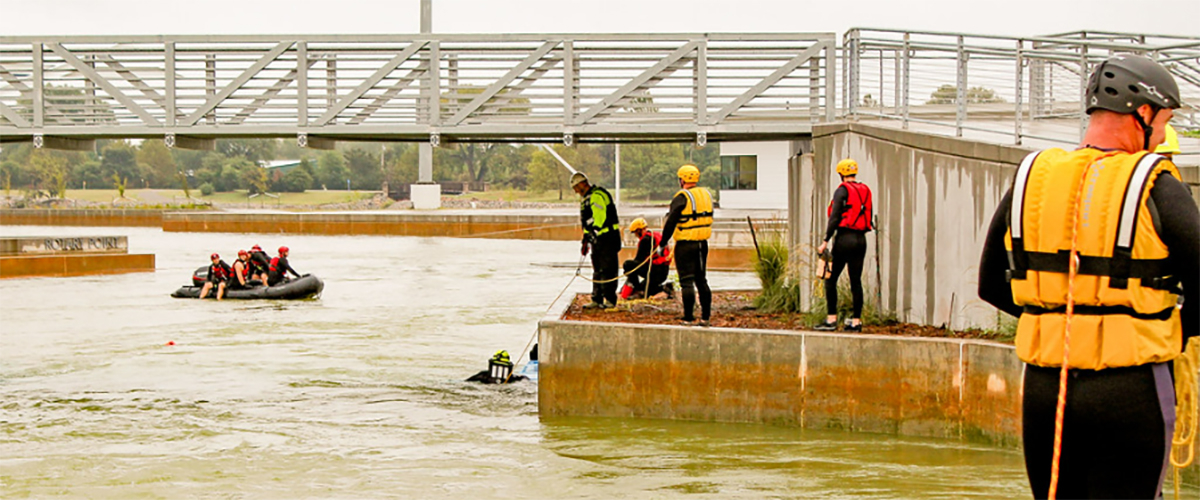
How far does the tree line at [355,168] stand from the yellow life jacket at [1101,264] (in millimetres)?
92775

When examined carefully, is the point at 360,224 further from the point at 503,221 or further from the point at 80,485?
the point at 80,485

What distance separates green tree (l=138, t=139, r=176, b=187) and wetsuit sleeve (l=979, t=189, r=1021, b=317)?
5562 inches

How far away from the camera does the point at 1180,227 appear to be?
3602mm

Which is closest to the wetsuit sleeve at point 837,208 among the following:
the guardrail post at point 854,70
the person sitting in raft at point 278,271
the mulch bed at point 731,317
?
the mulch bed at point 731,317

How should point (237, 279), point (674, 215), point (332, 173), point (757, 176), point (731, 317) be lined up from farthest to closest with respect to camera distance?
point (332, 173) → point (757, 176) → point (237, 279) → point (731, 317) → point (674, 215)

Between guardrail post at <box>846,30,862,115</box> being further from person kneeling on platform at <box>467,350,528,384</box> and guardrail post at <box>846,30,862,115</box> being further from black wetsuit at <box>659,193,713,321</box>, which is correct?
person kneeling on platform at <box>467,350,528,384</box>

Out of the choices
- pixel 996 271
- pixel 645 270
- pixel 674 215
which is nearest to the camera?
pixel 996 271

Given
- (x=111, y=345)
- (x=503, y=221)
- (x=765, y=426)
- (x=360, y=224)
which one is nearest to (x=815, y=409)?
(x=765, y=426)

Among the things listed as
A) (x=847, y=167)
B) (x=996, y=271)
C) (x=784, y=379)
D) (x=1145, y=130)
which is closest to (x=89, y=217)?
(x=847, y=167)

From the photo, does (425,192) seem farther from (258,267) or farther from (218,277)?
(218,277)

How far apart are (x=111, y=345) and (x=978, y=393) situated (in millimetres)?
13432

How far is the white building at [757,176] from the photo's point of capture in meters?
54.6

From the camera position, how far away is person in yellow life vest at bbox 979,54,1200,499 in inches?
143

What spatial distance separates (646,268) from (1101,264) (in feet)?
43.7
